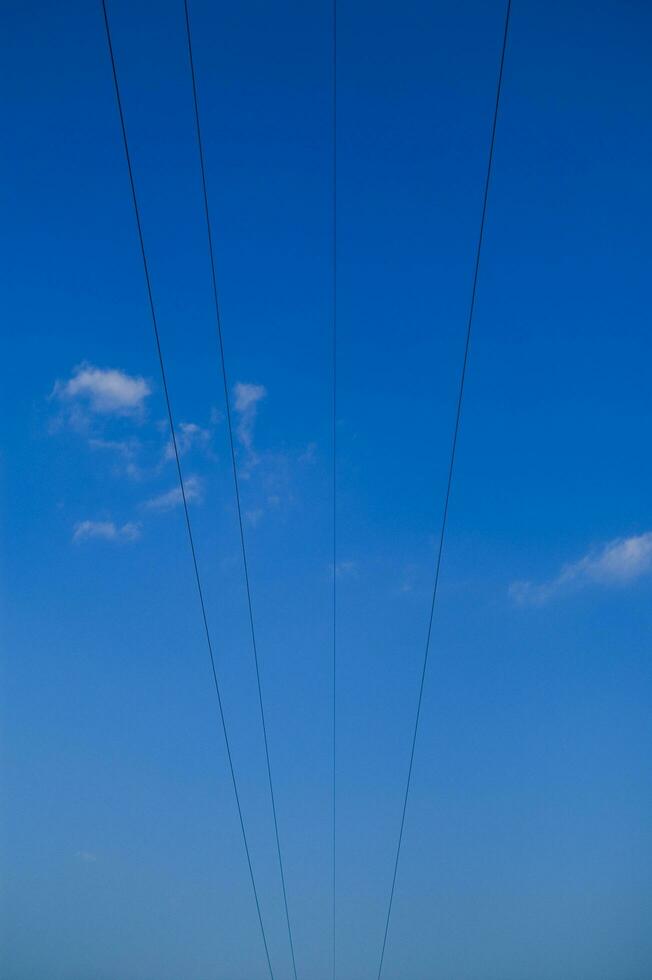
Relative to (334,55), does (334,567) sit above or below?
below

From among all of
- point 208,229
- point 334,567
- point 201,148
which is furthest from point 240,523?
point 201,148

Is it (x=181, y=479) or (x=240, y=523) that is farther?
(x=240, y=523)

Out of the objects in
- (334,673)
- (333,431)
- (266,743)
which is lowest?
(266,743)

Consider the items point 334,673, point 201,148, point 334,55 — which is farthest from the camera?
point 334,673

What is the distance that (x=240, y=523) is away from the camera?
1097 cm

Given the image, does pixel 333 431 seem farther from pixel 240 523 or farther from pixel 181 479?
pixel 181 479

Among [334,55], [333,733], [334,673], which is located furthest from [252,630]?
[334,55]

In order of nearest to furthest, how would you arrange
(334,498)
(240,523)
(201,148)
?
(201,148), (240,523), (334,498)

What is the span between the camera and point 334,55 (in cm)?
912

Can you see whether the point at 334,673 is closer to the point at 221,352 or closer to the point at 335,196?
the point at 221,352

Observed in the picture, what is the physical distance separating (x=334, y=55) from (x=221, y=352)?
4325 mm

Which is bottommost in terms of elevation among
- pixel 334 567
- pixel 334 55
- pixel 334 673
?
pixel 334 673

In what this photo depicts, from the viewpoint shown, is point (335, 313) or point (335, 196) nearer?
point (335, 196)

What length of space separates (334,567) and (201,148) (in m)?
8.59
